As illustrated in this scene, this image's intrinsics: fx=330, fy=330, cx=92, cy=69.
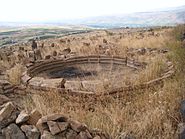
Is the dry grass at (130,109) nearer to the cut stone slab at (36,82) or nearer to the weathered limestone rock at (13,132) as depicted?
the cut stone slab at (36,82)

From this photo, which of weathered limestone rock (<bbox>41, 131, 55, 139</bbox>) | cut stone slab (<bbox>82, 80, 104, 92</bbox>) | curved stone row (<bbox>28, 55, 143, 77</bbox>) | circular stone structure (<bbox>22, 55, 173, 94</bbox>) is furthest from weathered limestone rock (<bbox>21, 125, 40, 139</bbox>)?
curved stone row (<bbox>28, 55, 143, 77</bbox>)

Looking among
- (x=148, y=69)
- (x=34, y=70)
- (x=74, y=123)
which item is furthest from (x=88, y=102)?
(x=34, y=70)

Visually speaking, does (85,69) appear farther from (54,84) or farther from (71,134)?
(71,134)

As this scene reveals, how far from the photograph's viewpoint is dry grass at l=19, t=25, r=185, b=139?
498cm

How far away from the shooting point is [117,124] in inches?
204

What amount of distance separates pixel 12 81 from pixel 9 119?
3910 millimetres

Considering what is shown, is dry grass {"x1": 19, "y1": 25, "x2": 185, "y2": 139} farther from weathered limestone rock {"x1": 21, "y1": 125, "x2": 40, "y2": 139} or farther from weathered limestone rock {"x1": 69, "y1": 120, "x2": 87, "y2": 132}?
weathered limestone rock {"x1": 21, "y1": 125, "x2": 40, "y2": 139}

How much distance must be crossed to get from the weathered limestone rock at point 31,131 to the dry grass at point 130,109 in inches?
40.1

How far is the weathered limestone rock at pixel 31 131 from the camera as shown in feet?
15.0

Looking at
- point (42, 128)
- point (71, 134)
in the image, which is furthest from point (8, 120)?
point (71, 134)

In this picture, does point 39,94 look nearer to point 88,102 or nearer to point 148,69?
point 88,102

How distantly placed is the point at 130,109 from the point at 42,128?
1.99 meters

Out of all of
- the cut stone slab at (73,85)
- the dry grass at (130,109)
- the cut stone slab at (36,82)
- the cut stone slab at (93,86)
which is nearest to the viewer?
the dry grass at (130,109)

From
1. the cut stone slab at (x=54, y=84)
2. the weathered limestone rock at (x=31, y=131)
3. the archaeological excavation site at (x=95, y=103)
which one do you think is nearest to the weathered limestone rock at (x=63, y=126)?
the archaeological excavation site at (x=95, y=103)
